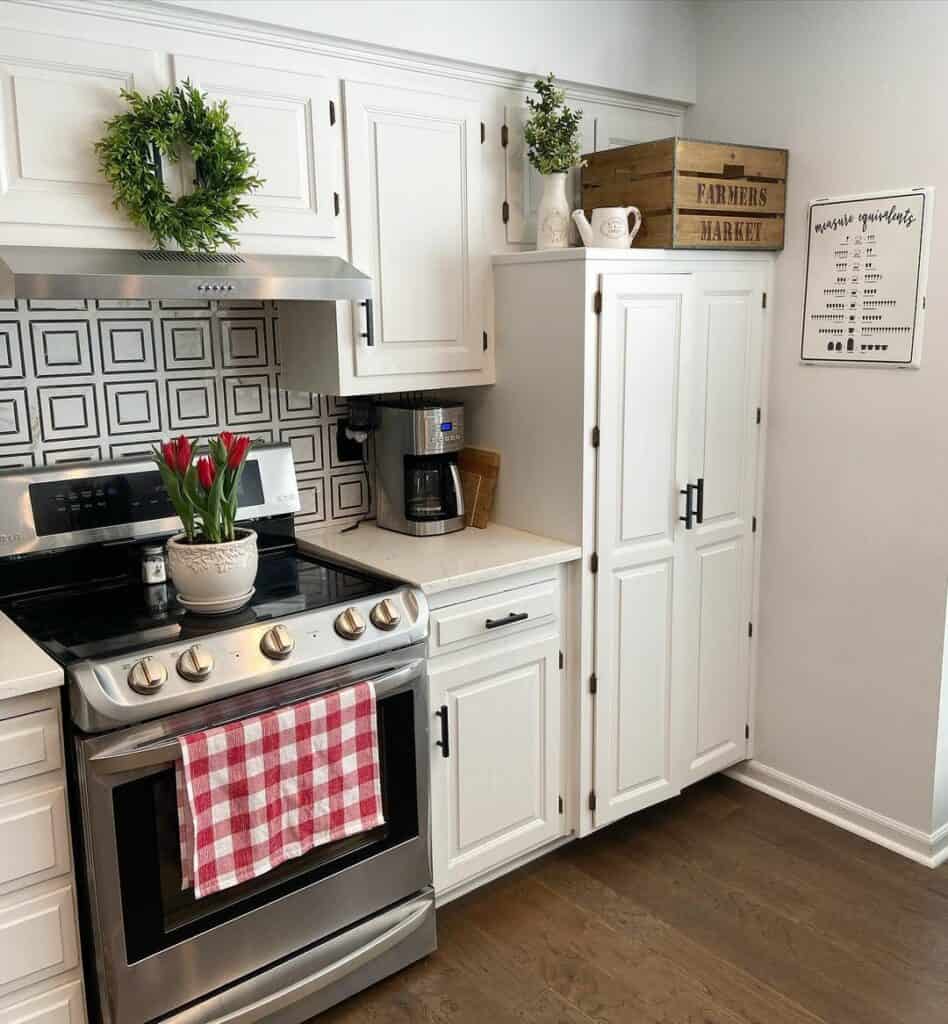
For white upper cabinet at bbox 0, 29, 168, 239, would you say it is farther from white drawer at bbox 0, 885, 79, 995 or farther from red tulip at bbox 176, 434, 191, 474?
white drawer at bbox 0, 885, 79, 995

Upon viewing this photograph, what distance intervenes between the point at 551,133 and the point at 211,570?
58.0 inches

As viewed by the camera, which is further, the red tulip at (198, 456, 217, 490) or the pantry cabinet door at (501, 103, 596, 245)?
the pantry cabinet door at (501, 103, 596, 245)

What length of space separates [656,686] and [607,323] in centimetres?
106

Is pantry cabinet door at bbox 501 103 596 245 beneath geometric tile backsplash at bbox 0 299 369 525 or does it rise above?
above

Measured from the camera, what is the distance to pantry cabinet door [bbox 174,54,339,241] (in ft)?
7.33

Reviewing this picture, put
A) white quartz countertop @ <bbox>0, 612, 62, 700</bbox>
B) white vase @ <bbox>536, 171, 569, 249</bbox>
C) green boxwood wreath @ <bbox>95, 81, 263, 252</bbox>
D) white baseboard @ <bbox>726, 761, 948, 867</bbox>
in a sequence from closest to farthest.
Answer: white quartz countertop @ <bbox>0, 612, 62, 700</bbox>, green boxwood wreath @ <bbox>95, 81, 263, 252</bbox>, white vase @ <bbox>536, 171, 569, 249</bbox>, white baseboard @ <bbox>726, 761, 948, 867</bbox>

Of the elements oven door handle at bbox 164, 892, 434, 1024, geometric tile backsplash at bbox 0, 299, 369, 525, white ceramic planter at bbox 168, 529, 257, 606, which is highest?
geometric tile backsplash at bbox 0, 299, 369, 525

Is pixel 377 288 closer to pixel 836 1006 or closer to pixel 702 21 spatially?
pixel 702 21

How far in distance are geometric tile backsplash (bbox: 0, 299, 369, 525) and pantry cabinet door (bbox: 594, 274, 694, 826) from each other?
0.83 metres

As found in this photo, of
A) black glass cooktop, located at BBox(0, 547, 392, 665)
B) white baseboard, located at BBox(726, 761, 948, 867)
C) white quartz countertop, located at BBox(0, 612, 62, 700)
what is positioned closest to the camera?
white quartz countertop, located at BBox(0, 612, 62, 700)

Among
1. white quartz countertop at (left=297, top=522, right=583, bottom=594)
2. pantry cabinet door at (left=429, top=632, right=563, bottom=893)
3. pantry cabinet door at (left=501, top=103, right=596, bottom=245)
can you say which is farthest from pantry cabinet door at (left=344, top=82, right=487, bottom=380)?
pantry cabinet door at (left=429, top=632, right=563, bottom=893)

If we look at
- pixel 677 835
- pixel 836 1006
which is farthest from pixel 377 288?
pixel 836 1006

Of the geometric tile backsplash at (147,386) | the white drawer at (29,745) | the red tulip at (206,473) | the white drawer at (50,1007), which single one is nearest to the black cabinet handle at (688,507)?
the geometric tile backsplash at (147,386)

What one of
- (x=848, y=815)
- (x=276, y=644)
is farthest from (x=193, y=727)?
(x=848, y=815)
